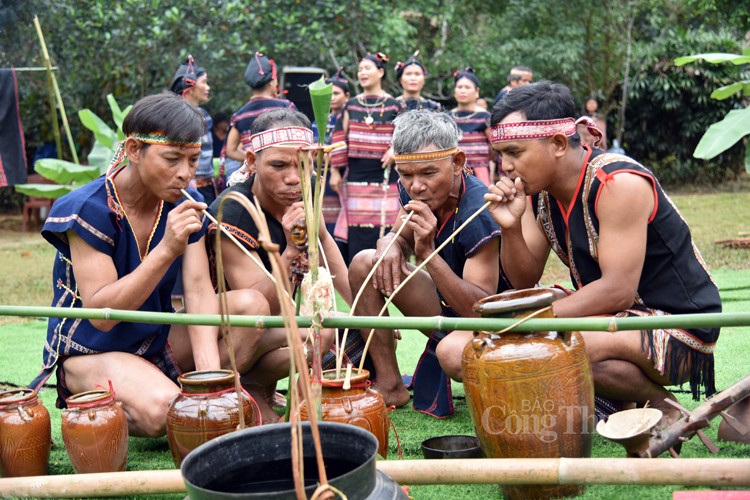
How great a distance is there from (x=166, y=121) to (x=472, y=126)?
17.9ft

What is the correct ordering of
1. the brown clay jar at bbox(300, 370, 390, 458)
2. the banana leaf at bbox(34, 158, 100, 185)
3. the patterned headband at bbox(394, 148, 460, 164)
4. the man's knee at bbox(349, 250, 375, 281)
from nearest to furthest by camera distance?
the brown clay jar at bbox(300, 370, 390, 458) → the patterned headband at bbox(394, 148, 460, 164) → the man's knee at bbox(349, 250, 375, 281) → the banana leaf at bbox(34, 158, 100, 185)

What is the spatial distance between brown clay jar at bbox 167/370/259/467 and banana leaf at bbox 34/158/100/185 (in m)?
6.07

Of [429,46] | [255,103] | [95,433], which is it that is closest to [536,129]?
[95,433]

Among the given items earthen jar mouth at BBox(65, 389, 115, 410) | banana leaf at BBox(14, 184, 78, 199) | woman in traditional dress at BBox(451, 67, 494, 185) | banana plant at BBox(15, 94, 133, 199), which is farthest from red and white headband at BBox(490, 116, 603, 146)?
banana leaf at BBox(14, 184, 78, 199)

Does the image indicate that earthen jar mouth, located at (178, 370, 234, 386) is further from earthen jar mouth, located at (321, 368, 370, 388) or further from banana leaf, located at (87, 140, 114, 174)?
banana leaf, located at (87, 140, 114, 174)

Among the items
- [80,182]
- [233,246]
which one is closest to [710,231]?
[80,182]

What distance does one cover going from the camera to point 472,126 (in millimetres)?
8422

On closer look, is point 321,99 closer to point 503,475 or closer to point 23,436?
point 503,475

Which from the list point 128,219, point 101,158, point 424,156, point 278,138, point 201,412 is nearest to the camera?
point 201,412

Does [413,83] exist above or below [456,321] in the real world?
above

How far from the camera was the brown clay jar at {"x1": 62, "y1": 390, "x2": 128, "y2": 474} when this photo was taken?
9.91 feet

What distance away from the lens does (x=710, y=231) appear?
10.4m

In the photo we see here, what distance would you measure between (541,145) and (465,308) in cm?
76

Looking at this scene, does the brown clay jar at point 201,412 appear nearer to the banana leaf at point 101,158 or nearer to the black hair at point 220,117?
the banana leaf at point 101,158
